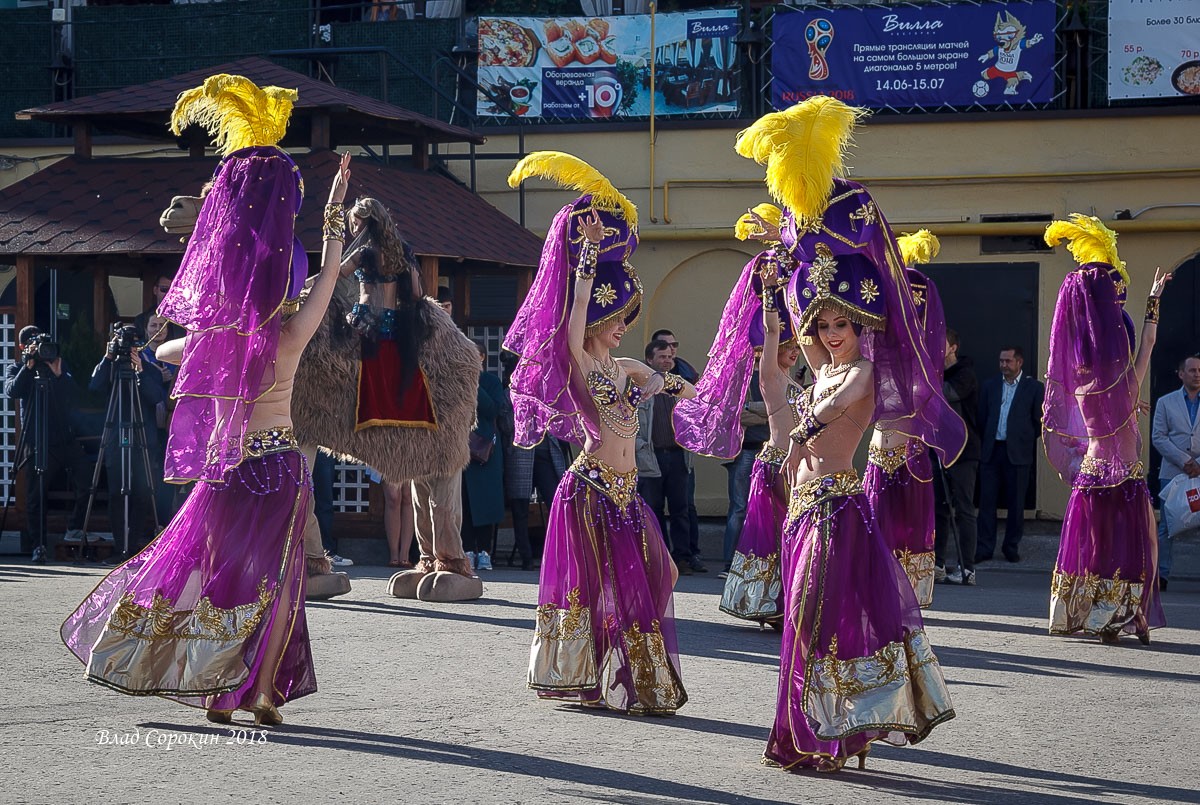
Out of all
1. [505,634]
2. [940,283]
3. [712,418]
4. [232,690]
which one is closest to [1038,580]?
[940,283]

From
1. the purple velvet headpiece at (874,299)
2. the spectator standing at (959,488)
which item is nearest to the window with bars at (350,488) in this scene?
the spectator standing at (959,488)

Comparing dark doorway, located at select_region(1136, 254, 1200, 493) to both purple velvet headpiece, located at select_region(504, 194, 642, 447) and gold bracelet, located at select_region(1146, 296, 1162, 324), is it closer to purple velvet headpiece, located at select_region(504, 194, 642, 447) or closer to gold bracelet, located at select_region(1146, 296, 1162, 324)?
gold bracelet, located at select_region(1146, 296, 1162, 324)

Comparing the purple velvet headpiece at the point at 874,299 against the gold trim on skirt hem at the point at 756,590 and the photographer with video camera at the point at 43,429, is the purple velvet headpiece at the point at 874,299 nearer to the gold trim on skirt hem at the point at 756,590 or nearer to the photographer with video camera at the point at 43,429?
the gold trim on skirt hem at the point at 756,590

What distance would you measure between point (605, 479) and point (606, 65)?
10.1 metres

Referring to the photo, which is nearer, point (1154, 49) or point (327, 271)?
point (327, 271)

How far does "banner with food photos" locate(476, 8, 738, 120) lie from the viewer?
1612 centimetres

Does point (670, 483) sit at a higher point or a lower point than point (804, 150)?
lower

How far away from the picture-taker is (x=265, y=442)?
20.0 feet

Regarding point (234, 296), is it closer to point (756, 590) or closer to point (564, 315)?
point (564, 315)

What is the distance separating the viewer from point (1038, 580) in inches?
514

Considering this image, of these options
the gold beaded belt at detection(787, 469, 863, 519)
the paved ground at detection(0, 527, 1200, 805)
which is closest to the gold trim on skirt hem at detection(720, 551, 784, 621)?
the paved ground at detection(0, 527, 1200, 805)

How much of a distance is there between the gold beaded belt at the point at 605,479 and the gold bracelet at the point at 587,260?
30.3 inches

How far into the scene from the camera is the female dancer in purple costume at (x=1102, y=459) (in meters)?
9.23

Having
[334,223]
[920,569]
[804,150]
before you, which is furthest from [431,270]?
[804,150]
